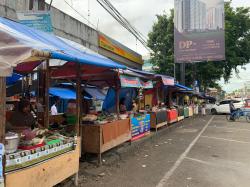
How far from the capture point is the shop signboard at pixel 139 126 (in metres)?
9.99

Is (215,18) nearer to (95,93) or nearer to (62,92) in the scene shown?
(95,93)

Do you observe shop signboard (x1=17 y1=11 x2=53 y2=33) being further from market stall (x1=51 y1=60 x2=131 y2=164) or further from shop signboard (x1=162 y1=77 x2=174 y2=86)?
shop signboard (x1=162 y1=77 x2=174 y2=86)

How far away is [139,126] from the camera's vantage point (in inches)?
415

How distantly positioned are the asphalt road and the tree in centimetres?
1995

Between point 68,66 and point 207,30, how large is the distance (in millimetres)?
17516

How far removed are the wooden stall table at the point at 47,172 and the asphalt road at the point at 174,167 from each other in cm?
75

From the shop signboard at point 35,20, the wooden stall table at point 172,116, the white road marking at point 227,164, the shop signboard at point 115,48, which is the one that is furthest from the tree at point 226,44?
the shop signboard at point 35,20

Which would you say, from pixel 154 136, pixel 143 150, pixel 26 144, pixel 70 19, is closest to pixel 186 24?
pixel 70 19

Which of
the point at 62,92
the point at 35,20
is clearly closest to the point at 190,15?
the point at 62,92

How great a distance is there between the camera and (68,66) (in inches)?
274

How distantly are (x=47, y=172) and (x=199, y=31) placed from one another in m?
20.2

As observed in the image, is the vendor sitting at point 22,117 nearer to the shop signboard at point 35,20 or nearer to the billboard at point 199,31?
the shop signboard at point 35,20

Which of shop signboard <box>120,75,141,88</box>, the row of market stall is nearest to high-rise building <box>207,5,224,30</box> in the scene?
the row of market stall

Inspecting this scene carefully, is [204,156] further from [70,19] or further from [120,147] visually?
[70,19]
